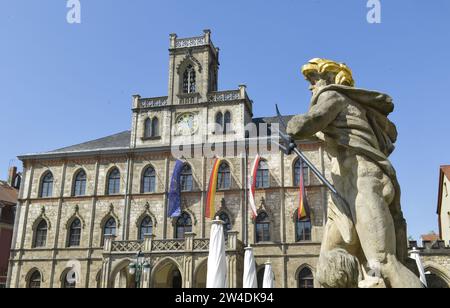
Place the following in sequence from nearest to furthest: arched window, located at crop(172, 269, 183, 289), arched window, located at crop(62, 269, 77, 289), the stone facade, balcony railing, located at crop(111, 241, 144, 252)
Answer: the stone facade → balcony railing, located at crop(111, 241, 144, 252) → arched window, located at crop(172, 269, 183, 289) → arched window, located at crop(62, 269, 77, 289)

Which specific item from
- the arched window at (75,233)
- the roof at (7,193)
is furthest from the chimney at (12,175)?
the arched window at (75,233)

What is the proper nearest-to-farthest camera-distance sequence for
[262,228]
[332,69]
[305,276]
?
[332,69] < [305,276] < [262,228]

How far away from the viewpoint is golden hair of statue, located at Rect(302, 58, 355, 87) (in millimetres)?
3561

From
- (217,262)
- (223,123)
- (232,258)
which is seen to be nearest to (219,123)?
(223,123)

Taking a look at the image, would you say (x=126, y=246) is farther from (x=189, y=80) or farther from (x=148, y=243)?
(x=189, y=80)

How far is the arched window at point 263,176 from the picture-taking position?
1048 inches

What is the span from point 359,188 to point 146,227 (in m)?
25.1

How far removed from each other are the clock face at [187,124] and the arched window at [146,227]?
588 cm

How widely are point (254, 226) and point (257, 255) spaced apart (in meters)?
1.63

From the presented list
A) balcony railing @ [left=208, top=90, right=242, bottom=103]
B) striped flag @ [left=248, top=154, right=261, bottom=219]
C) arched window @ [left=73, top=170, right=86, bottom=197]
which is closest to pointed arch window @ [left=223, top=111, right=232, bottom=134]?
balcony railing @ [left=208, top=90, right=242, bottom=103]

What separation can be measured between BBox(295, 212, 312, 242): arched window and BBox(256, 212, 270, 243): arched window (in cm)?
164

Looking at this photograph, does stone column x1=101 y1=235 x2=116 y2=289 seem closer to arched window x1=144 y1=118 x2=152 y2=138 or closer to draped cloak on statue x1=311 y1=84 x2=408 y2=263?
arched window x1=144 y1=118 x2=152 y2=138

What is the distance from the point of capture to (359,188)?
307 cm
